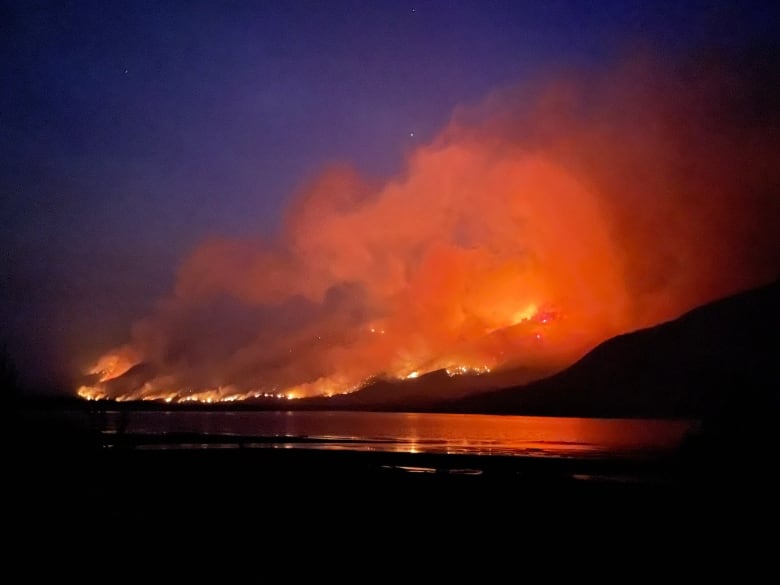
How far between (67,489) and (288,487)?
817cm

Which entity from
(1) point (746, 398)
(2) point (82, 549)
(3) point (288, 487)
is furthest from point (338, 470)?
(1) point (746, 398)

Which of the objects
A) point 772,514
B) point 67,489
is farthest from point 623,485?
point 67,489

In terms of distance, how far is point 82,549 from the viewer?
11.8 m

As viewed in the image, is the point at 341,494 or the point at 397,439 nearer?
the point at 341,494

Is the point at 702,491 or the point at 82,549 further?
the point at 702,491

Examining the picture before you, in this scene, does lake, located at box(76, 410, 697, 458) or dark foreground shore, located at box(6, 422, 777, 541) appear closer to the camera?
dark foreground shore, located at box(6, 422, 777, 541)

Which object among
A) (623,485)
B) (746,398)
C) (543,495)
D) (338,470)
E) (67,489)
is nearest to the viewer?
(67,489)

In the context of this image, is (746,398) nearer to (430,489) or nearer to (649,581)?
(430,489)

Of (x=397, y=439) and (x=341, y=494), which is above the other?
(x=397, y=439)

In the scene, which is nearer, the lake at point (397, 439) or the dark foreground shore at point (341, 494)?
the dark foreground shore at point (341, 494)

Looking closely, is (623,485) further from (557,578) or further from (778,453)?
(557,578)

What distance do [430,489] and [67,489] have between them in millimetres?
12803

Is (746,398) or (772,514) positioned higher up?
(746,398)

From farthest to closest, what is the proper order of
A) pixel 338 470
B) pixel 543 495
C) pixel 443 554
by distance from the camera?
pixel 338 470 → pixel 543 495 → pixel 443 554
